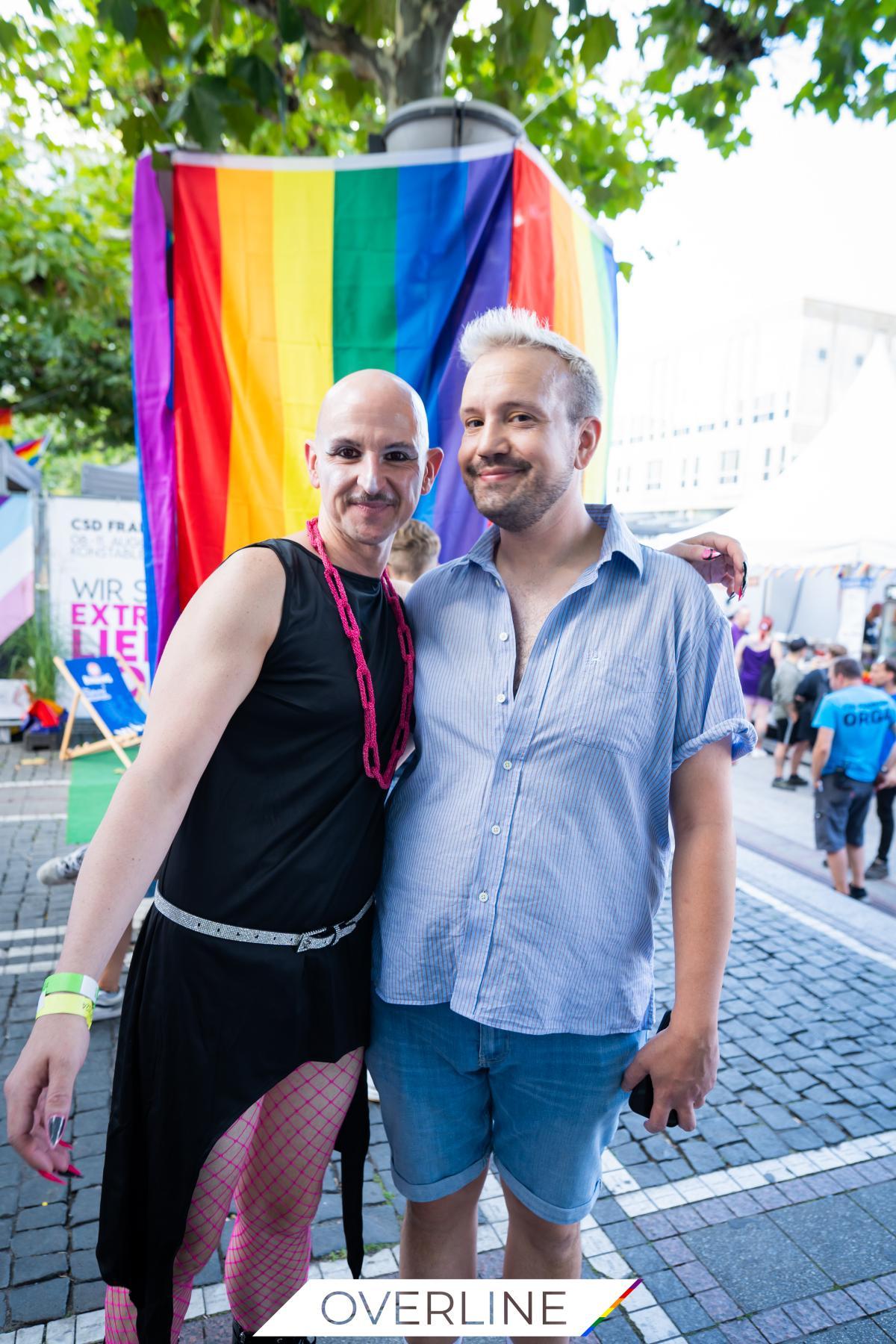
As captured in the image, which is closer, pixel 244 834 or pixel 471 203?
pixel 244 834

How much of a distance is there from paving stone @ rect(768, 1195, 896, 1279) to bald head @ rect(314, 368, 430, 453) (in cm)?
275

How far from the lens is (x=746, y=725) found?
166 centimetres

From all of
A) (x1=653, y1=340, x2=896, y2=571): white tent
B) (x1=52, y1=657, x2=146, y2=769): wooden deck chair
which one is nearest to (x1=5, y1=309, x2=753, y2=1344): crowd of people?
(x1=52, y1=657, x2=146, y2=769): wooden deck chair

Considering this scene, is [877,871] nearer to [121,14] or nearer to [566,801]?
[566,801]

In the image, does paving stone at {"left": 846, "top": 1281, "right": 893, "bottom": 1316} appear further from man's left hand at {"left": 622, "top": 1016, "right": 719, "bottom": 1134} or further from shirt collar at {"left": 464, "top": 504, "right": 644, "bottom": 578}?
shirt collar at {"left": 464, "top": 504, "right": 644, "bottom": 578}

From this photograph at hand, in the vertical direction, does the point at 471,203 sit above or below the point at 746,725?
above

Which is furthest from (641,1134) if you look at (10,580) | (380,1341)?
(10,580)

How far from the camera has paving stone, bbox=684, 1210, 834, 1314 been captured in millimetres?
2471

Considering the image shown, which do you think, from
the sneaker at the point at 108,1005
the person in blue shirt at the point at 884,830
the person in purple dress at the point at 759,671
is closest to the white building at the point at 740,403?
the person in purple dress at the point at 759,671

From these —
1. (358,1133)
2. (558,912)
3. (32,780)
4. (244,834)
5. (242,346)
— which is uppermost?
(242,346)

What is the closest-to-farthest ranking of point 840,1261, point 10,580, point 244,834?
point 244,834, point 840,1261, point 10,580

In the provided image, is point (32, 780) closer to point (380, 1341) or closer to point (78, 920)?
point (380, 1341)

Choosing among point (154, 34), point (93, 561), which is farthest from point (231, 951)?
point (93, 561)

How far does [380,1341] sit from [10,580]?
31.8 feet
